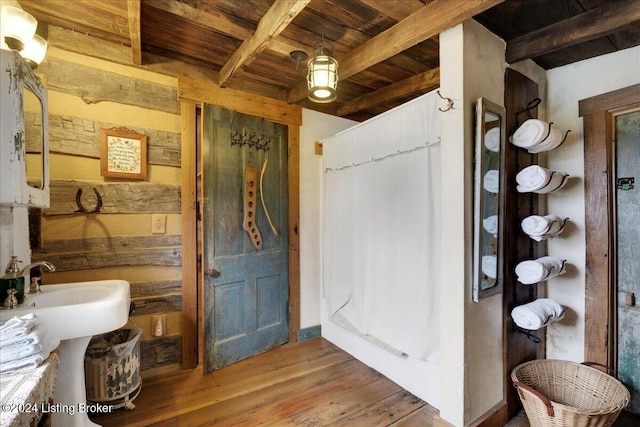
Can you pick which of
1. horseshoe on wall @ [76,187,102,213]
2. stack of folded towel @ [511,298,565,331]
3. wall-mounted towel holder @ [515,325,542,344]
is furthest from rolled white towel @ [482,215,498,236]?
horseshoe on wall @ [76,187,102,213]

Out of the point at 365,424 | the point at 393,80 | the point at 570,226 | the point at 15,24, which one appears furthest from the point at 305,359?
the point at 15,24

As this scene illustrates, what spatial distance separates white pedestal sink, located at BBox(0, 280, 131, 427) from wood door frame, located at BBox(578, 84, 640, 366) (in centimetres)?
266

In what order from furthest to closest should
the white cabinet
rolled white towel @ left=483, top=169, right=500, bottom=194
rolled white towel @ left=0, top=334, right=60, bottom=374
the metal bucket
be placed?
the metal bucket, rolled white towel @ left=483, top=169, right=500, bottom=194, the white cabinet, rolled white towel @ left=0, top=334, right=60, bottom=374

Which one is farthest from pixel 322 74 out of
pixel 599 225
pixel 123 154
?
pixel 599 225

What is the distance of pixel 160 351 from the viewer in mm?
2113

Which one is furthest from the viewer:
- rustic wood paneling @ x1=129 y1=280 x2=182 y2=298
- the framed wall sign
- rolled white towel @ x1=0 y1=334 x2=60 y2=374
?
rustic wood paneling @ x1=129 y1=280 x2=182 y2=298

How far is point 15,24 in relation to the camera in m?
1.33

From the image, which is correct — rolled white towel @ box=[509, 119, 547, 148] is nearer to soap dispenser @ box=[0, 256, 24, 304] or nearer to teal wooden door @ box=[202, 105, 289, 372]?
teal wooden door @ box=[202, 105, 289, 372]

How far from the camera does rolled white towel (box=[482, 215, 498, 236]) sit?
1.54 m

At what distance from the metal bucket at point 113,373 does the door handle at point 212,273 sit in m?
0.60

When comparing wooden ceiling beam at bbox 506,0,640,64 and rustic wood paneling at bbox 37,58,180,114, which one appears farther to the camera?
rustic wood paneling at bbox 37,58,180,114

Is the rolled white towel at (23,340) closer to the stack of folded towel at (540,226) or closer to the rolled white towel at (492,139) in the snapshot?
the rolled white towel at (492,139)

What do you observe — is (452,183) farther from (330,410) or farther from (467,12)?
(330,410)

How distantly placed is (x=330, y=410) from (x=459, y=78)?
2.06 m
